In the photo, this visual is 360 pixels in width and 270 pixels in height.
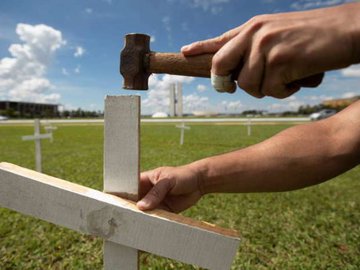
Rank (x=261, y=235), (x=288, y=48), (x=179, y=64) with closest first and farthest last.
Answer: (x=288, y=48)
(x=179, y=64)
(x=261, y=235)

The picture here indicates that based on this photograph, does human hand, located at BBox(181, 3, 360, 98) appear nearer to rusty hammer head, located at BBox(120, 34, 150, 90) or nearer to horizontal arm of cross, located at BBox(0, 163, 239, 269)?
rusty hammer head, located at BBox(120, 34, 150, 90)

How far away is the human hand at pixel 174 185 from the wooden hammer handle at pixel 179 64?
417 millimetres

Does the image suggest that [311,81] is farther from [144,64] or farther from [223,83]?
[144,64]

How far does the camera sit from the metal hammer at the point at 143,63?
3.36ft

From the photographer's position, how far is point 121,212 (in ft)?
3.20

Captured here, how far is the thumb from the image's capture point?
0.99m

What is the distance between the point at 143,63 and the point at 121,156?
13.3 inches

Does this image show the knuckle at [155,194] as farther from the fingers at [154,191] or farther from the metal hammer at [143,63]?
the metal hammer at [143,63]

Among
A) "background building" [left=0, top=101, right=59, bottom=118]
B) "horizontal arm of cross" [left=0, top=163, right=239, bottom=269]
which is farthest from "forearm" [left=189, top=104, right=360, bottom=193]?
"background building" [left=0, top=101, right=59, bottom=118]

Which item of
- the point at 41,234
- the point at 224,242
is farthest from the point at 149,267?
the point at 224,242

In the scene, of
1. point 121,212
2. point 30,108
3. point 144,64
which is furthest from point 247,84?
point 30,108

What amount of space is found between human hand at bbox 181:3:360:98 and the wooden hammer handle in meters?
0.18

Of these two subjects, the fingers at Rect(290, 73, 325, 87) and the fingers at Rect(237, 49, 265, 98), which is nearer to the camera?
the fingers at Rect(237, 49, 265, 98)

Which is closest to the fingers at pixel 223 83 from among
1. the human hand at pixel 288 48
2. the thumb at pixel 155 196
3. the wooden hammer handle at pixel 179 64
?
the human hand at pixel 288 48
